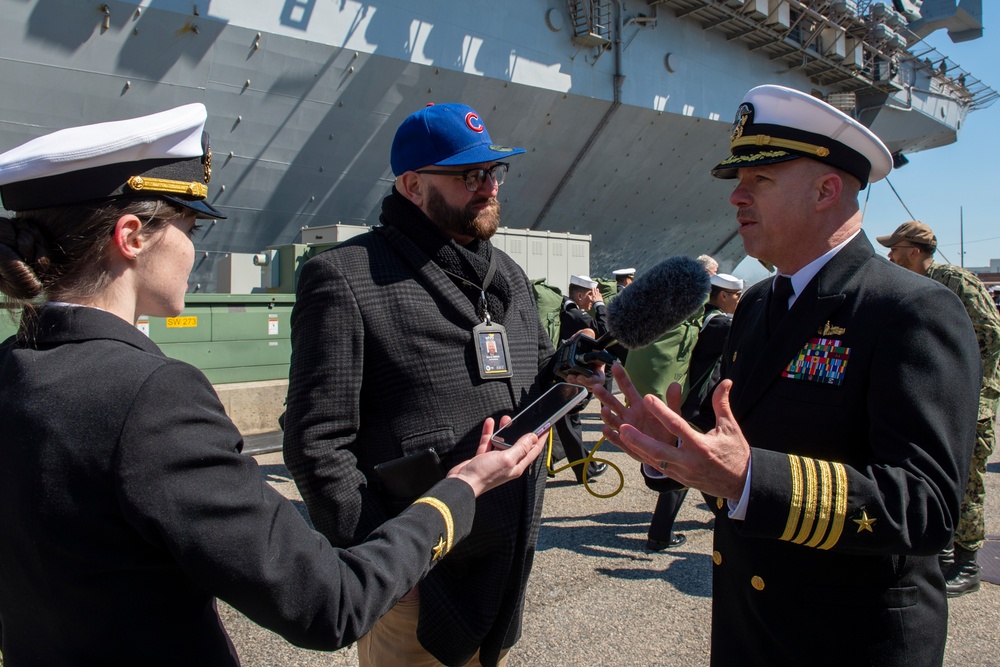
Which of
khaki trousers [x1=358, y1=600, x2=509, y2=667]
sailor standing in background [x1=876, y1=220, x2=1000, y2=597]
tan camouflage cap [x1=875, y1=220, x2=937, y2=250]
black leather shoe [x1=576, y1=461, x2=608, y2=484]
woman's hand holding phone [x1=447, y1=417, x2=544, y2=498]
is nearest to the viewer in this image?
woman's hand holding phone [x1=447, y1=417, x2=544, y2=498]

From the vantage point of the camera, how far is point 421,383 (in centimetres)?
204

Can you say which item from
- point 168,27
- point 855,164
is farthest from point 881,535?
point 168,27

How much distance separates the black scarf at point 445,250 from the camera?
7.22ft

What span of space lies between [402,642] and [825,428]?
1390 mm

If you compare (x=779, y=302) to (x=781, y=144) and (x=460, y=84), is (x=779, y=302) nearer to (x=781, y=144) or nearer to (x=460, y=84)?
(x=781, y=144)

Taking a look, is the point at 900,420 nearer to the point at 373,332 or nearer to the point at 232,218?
the point at 373,332

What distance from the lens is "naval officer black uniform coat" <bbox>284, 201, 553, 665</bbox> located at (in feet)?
6.38

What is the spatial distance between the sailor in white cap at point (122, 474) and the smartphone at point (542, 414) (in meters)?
0.49

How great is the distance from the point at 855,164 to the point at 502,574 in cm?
150

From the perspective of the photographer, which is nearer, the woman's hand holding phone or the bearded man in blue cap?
the woman's hand holding phone

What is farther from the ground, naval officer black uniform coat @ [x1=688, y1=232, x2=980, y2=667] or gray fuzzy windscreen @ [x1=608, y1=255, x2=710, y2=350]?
gray fuzzy windscreen @ [x1=608, y1=255, x2=710, y2=350]

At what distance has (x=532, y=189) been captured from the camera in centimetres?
1595

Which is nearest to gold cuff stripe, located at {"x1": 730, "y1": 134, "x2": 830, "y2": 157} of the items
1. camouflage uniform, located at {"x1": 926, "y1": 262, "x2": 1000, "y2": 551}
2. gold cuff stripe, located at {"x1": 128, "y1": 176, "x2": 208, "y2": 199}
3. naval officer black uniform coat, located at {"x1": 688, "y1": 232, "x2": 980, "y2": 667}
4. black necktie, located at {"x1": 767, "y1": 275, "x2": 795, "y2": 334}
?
naval officer black uniform coat, located at {"x1": 688, "y1": 232, "x2": 980, "y2": 667}

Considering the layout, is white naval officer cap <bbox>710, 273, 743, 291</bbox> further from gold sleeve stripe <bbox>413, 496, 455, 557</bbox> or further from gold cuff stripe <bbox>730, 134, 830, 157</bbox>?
gold sleeve stripe <bbox>413, 496, 455, 557</bbox>
